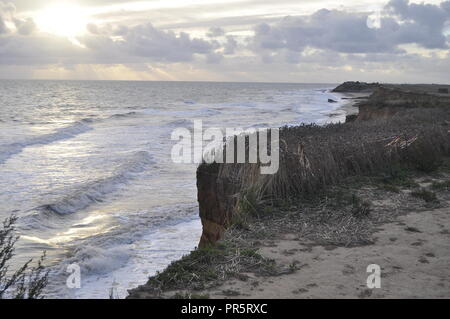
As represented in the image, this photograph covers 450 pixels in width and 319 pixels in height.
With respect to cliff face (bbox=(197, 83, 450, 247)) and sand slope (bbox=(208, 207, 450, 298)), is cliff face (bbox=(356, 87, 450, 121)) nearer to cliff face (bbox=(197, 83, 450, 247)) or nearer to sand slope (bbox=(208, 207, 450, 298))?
cliff face (bbox=(197, 83, 450, 247))

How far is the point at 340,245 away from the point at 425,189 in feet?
11.4

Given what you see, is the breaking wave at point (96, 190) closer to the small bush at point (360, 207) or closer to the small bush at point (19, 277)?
the small bush at point (19, 277)

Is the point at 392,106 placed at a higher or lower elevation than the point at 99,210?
higher

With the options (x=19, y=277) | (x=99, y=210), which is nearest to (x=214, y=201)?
(x=19, y=277)

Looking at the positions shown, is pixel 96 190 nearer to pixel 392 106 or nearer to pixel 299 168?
pixel 299 168

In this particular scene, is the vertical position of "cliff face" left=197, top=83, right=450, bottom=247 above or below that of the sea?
above

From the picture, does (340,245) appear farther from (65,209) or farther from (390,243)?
(65,209)

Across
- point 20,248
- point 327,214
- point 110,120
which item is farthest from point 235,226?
point 110,120

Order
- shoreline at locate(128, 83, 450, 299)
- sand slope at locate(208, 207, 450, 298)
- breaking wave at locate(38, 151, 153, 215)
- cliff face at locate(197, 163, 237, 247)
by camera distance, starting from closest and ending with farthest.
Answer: sand slope at locate(208, 207, 450, 298) → shoreline at locate(128, 83, 450, 299) → cliff face at locate(197, 163, 237, 247) → breaking wave at locate(38, 151, 153, 215)

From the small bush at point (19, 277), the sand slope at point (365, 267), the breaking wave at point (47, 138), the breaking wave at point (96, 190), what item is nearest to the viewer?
the small bush at point (19, 277)

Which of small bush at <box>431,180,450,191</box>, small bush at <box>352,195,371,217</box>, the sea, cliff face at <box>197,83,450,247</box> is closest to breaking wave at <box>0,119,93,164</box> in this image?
the sea

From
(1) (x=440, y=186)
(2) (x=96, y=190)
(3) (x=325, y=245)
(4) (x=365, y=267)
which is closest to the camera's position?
(4) (x=365, y=267)

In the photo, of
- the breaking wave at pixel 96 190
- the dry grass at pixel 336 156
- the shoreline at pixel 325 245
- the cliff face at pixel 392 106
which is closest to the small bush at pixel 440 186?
the shoreline at pixel 325 245
